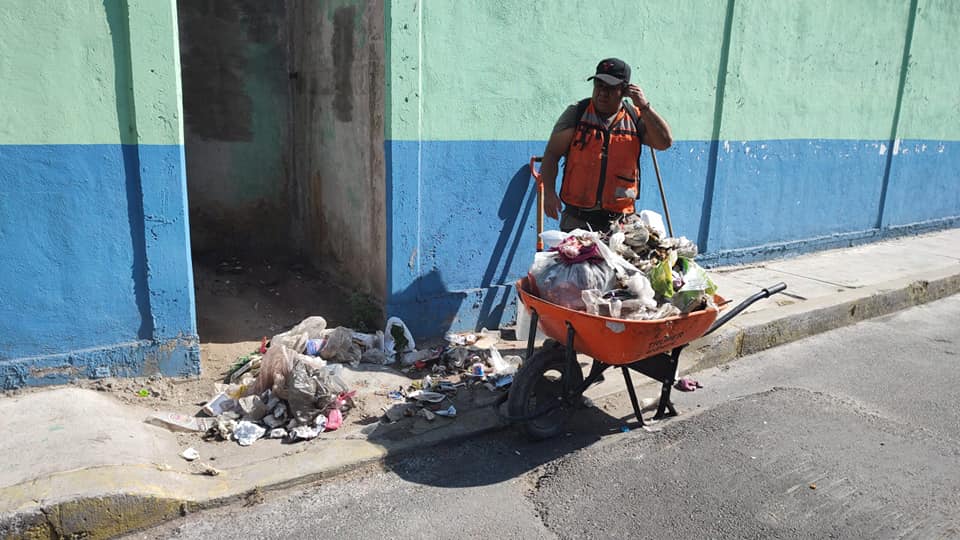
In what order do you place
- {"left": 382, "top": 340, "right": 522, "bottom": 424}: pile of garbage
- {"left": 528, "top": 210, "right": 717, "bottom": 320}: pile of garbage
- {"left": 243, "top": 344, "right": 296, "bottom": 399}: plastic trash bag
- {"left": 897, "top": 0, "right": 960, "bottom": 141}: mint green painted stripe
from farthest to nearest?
1. {"left": 897, "top": 0, "right": 960, "bottom": 141}: mint green painted stripe
2. {"left": 382, "top": 340, "right": 522, "bottom": 424}: pile of garbage
3. {"left": 243, "top": 344, "right": 296, "bottom": 399}: plastic trash bag
4. {"left": 528, "top": 210, "right": 717, "bottom": 320}: pile of garbage

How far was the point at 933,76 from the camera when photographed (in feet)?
32.1

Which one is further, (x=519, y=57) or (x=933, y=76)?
(x=933, y=76)

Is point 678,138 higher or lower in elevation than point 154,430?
higher

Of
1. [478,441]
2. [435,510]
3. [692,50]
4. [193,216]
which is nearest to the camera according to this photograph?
[435,510]

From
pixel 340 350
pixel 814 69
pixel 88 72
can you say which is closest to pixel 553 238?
pixel 340 350

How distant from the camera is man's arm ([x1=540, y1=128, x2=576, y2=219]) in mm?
4695

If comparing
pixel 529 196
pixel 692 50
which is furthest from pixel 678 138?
pixel 529 196

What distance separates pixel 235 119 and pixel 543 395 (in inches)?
155

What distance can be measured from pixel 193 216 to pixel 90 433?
116 inches

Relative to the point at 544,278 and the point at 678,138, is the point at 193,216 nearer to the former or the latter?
the point at 544,278

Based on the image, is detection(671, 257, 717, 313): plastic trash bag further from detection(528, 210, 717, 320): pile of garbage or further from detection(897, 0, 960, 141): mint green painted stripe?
detection(897, 0, 960, 141): mint green painted stripe

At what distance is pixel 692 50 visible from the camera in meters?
6.56

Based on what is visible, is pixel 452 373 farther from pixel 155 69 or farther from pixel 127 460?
pixel 155 69

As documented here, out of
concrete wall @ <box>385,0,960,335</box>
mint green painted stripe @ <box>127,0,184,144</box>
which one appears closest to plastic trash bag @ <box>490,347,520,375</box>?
concrete wall @ <box>385,0,960,335</box>
